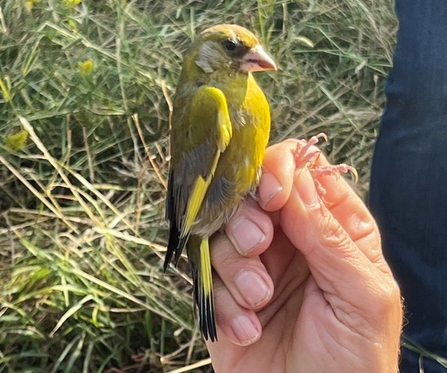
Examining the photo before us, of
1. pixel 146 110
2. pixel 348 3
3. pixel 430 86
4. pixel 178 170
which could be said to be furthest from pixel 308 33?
pixel 178 170

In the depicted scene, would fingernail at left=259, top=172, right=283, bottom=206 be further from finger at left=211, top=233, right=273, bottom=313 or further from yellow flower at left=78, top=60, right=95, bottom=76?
yellow flower at left=78, top=60, right=95, bottom=76

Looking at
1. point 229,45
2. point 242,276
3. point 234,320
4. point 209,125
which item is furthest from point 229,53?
point 234,320

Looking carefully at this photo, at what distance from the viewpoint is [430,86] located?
7.02ft

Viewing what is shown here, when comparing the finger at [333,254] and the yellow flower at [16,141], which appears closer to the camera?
the finger at [333,254]

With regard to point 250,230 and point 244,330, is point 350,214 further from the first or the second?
point 244,330

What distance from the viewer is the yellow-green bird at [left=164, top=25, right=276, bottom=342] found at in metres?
1.56

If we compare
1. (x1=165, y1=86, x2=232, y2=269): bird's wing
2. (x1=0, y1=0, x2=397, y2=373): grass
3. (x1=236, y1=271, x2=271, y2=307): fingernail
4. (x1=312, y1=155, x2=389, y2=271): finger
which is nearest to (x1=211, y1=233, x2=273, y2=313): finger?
(x1=236, y1=271, x2=271, y2=307): fingernail

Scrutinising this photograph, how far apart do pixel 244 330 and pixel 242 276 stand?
140 millimetres

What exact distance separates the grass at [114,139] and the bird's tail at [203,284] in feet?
1.92

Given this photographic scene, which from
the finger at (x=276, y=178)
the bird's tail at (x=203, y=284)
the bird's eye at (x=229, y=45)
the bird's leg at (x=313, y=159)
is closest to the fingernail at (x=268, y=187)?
the finger at (x=276, y=178)

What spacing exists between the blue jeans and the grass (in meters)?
0.49

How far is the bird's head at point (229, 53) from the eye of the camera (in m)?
1.66

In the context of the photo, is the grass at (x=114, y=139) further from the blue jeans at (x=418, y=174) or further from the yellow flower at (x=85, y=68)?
the blue jeans at (x=418, y=174)

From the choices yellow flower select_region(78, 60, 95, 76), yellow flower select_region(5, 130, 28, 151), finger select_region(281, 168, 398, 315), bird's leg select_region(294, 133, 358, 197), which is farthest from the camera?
yellow flower select_region(78, 60, 95, 76)
